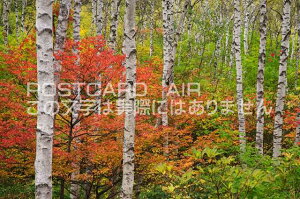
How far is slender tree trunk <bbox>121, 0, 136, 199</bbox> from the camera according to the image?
20.2ft

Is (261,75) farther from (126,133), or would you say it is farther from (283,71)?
(126,133)

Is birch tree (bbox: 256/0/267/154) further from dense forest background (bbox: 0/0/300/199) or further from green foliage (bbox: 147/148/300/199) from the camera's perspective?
green foliage (bbox: 147/148/300/199)

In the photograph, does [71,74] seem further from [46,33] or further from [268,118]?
[268,118]

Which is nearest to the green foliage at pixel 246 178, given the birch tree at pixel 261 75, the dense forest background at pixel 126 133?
the dense forest background at pixel 126 133

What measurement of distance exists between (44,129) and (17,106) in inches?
206

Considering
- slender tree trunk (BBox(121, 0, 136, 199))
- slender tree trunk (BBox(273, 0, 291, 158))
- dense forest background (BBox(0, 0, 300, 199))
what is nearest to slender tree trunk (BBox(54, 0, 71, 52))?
dense forest background (BBox(0, 0, 300, 199))

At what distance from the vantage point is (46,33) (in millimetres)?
3957

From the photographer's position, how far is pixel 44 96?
13.0 ft

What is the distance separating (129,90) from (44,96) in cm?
244

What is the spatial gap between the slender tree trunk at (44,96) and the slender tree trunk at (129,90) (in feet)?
7.67

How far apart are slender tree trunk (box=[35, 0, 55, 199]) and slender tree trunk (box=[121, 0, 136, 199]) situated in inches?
92.0

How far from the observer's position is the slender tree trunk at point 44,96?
12.9 feet

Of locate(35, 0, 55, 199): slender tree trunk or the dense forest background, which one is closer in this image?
locate(35, 0, 55, 199): slender tree trunk

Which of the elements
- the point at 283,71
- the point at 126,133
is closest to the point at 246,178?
the point at 126,133
